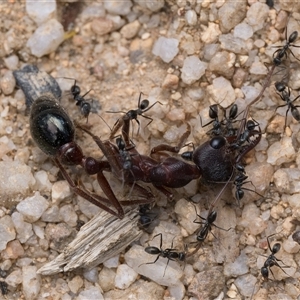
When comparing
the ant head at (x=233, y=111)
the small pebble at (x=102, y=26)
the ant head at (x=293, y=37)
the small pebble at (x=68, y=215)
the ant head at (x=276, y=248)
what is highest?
the small pebble at (x=102, y=26)

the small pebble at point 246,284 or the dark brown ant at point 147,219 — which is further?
the dark brown ant at point 147,219

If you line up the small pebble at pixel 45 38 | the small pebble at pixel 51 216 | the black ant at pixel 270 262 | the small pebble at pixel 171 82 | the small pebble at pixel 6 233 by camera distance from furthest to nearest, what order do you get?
the small pebble at pixel 45 38
the small pebble at pixel 171 82
the small pebble at pixel 51 216
the small pebble at pixel 6 233
the black ant at pixel 270 262

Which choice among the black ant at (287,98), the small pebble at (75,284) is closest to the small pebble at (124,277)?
the small pebble at (75,284)

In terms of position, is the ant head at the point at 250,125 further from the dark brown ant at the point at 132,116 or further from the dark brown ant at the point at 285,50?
the dark brown ant at the point at 132,116

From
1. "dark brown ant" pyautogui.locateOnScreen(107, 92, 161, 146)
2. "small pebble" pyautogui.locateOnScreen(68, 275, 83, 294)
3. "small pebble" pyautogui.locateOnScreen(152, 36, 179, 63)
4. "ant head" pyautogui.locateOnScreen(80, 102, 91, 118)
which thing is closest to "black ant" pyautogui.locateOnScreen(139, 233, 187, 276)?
"small pebble" pyautogui.locateOnScreen(68, 275, 83, 294)

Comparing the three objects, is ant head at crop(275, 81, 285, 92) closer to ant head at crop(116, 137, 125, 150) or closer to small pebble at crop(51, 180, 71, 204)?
ant head at crop(116, 137, 125, 150)
